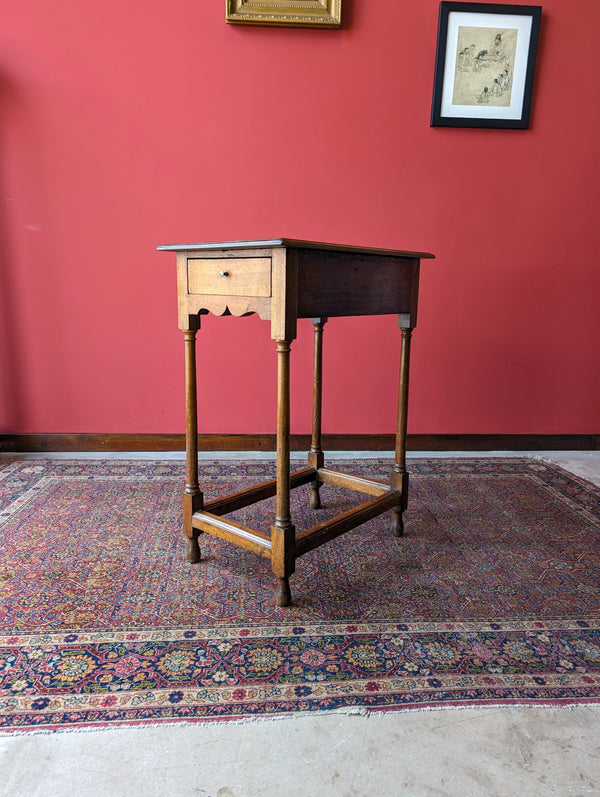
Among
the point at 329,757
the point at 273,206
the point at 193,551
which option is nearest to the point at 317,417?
the point at 193,551

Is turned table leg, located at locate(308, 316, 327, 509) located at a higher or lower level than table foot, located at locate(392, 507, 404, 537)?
higher

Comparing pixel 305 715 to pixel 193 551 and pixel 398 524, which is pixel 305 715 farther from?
pixel 398 524

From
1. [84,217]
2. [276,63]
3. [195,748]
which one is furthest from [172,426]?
[195,748]

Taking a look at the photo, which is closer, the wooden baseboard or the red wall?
the red wall

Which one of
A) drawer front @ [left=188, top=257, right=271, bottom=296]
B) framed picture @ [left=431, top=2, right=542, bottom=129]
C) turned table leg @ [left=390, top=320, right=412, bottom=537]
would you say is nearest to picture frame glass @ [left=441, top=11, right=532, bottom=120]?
framed picture @ [left=431, top=2, right=542, bottom=129]

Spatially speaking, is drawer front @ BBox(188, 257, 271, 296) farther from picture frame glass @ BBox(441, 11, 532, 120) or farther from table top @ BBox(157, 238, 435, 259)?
picture frame glass @ BBox(441, 11, 532, 120)

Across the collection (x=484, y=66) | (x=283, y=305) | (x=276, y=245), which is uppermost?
(x=484, y=66)

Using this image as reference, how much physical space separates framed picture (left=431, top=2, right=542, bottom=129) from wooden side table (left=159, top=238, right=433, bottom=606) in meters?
1.33

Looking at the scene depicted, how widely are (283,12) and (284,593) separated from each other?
2.59m

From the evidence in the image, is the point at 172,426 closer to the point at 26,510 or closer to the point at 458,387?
the point at 26,510

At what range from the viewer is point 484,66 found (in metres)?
2.86

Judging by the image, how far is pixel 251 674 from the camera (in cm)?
136

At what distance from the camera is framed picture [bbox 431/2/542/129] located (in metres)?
2.81

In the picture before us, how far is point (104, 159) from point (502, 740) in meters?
2.84
